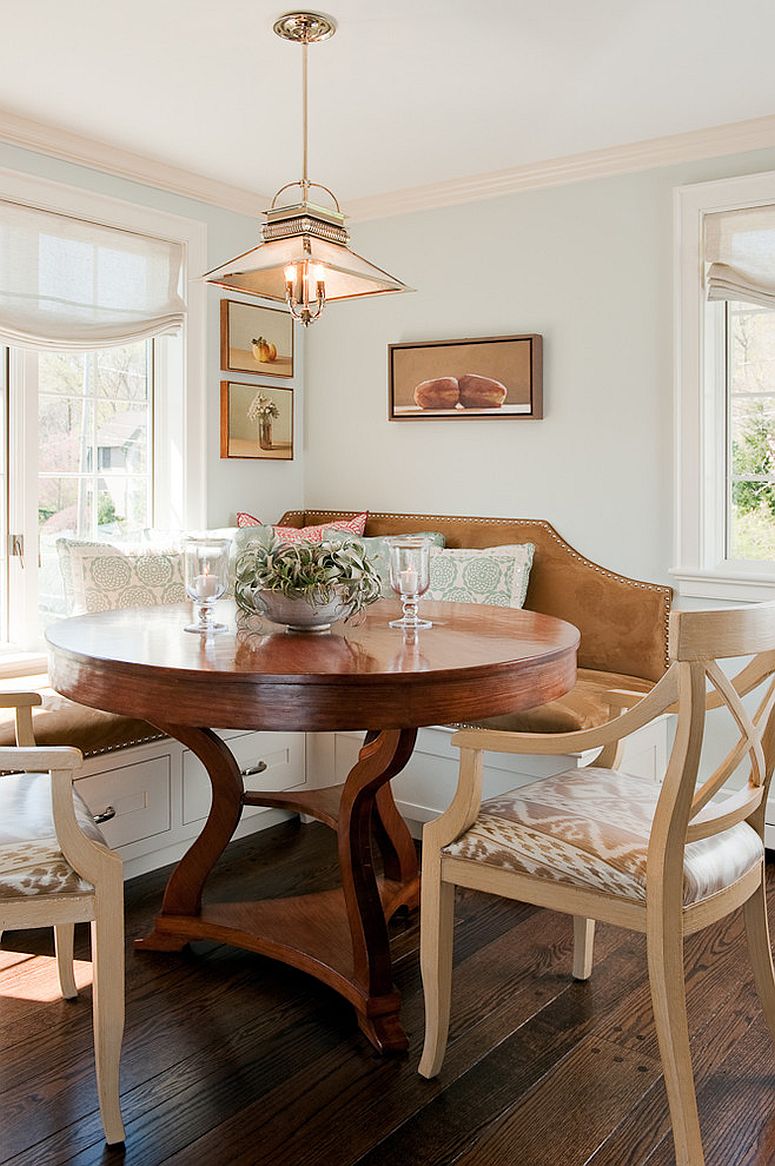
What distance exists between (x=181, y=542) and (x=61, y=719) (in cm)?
112

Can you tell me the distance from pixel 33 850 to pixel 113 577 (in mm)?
1799

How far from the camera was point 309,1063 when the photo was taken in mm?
2080

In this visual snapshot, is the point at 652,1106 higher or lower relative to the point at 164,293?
lower

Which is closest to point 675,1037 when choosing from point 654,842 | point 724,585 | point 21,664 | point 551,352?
Result: point 654,842

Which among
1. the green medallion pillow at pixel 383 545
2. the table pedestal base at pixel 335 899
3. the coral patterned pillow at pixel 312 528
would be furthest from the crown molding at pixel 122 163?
the table pedestal base at pixel 335 899

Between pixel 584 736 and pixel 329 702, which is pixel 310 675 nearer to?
pixel 329 702

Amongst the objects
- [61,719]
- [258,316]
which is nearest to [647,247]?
[258,316]

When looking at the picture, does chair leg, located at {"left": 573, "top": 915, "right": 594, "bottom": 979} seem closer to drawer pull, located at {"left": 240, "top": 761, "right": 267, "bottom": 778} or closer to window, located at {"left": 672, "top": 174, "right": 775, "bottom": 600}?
drawer pull, located at {"left": 240, "top": 761, "right": 267, "bottom": 778}

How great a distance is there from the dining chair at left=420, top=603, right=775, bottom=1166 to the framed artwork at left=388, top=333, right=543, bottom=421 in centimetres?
204

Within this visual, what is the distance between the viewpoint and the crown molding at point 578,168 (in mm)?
3369

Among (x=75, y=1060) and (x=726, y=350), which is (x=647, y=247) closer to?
(x=726, y=350)

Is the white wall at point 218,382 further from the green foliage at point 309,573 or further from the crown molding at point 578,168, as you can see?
the green foliage at point 309,573

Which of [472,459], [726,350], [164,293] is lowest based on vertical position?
[472,459]

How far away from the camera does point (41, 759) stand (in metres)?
1.74
